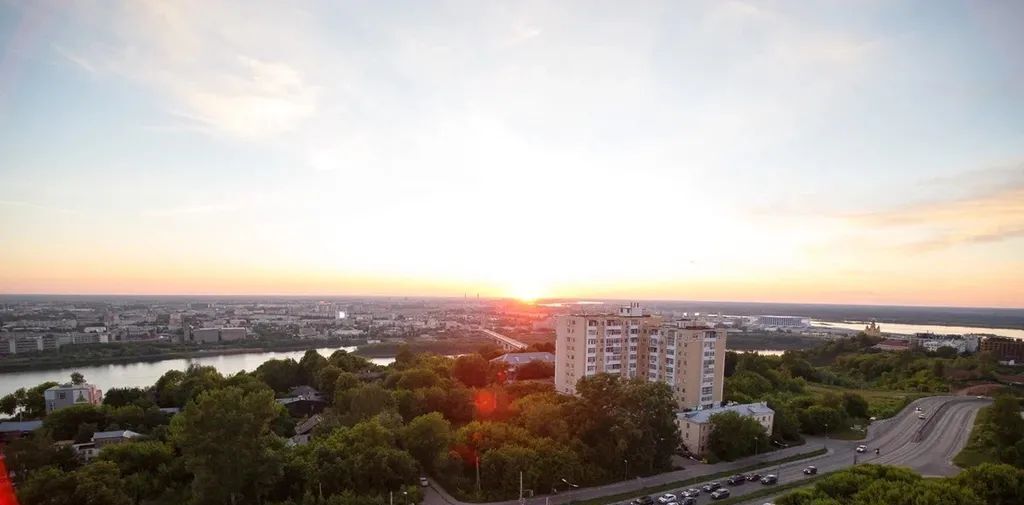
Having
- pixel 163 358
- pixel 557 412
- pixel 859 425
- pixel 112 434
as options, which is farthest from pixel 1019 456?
pixel 163 358

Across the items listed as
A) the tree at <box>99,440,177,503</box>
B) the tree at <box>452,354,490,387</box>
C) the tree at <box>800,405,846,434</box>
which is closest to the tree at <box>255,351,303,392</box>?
the tree at <box>452,354,490,387</box>

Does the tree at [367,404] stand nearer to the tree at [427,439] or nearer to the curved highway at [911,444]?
the tree at [427,439]

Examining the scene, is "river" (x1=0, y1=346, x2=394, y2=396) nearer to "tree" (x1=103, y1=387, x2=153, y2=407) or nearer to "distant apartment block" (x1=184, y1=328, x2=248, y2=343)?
"distant apartment block" (x1=184, y1=328, x2=248, y2=343)

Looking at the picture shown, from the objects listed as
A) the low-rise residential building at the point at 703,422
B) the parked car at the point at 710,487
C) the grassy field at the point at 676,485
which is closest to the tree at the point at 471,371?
the low-rise residential building at the point at 703,422

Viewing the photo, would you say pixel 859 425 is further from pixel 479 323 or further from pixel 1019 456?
pixel 479 323

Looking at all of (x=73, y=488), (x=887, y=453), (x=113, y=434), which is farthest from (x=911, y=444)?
(x=113, y=434)

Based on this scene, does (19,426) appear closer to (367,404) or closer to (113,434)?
(113,434)
